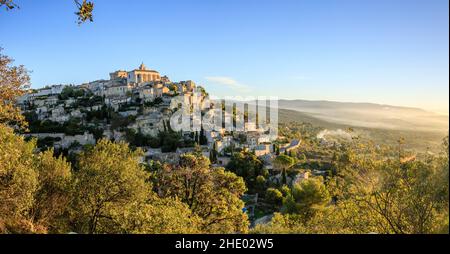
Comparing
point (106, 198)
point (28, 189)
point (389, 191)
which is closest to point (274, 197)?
point (389, 191)

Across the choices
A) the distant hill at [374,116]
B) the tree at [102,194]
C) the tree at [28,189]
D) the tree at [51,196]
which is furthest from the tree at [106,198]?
the distant hill at [374,116]

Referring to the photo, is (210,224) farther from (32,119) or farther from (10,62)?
(32,119)

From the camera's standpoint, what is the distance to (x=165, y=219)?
8.13 metres

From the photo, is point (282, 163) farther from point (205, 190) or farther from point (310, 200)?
point (205, 190)

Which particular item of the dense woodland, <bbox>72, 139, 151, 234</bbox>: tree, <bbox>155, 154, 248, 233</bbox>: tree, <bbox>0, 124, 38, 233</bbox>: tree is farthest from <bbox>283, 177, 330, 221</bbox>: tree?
<bbox>0, 124, 38, 233</bbox>: tree

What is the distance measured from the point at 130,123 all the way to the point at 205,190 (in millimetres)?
53277

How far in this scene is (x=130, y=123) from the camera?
63.6 meters

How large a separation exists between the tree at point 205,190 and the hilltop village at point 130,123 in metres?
28.1

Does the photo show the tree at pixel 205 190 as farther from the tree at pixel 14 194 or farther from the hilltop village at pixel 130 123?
the hilltop village at pixel 130 123

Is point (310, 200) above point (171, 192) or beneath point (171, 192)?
beneath

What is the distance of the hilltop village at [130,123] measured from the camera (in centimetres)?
5284

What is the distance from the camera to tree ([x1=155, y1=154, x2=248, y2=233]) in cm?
1258
